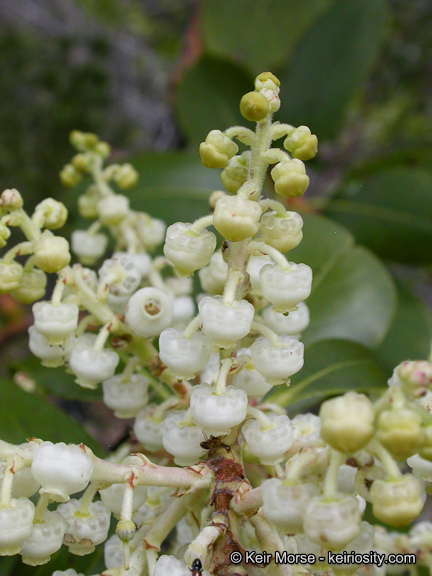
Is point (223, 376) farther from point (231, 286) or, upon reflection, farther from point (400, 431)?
point (400, 431)

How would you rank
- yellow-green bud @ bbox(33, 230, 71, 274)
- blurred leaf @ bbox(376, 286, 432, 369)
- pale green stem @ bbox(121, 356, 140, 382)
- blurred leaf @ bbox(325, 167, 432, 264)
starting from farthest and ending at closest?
blurred leaf @ bbox(325, 167, 432, 264) → blurred leaf @ bbox(376, 286, 432, 369) → pale green stem @ bbox(121, 356, 140, 382) → yellow-green bud @ bbox(33, 230, 71, 274)

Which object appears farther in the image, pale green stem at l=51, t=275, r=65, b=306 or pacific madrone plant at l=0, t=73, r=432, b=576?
pale green stem at l=51, t=275, r=65, b=306

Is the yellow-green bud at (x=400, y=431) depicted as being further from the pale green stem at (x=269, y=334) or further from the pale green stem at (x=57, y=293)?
the pale green stem at (x=57, y=293)

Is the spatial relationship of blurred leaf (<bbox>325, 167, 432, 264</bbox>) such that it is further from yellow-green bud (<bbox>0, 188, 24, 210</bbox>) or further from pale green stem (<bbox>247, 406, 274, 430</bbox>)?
yellow-green bud (<bbox>0, 188, 24, 210</bbox>)

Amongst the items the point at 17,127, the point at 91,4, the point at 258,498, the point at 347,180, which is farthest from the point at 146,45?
the point at 258,498

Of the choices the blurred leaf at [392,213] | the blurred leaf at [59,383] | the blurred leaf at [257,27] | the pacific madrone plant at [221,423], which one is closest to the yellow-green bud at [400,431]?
the pacific madrone plant at [221,423]

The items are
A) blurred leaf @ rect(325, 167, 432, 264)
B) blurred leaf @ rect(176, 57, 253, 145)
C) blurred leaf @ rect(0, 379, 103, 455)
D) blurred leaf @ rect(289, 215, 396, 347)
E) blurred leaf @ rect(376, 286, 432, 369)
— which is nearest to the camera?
blurred leaf @ rect(0, 379, 103, 455)

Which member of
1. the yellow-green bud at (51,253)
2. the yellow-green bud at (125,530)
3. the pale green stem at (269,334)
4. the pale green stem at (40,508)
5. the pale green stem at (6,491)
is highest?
the pale green stem at (269,334)

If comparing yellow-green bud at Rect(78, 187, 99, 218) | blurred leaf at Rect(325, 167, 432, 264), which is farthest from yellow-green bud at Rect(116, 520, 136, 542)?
blurred leaf at Rect(325, 167, 432, 264)
